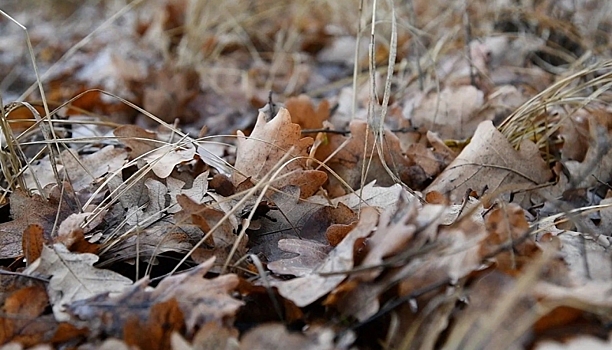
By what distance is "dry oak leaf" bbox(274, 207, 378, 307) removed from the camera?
92cm

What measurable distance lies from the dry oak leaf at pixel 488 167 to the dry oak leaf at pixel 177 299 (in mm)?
684

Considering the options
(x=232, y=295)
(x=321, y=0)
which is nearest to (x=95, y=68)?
(x=321, y=0)

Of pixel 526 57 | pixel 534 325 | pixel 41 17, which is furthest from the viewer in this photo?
pixel 41 17

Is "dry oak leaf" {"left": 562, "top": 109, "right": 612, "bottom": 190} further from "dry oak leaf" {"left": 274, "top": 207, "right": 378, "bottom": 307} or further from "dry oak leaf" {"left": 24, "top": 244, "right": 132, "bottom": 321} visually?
"dry oak leaf" {"left": 24, "top": 244, "right": 132, "bottom": 321}

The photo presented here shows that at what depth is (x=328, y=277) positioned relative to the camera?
0.94 meters

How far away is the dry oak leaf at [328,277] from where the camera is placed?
923 millimetres

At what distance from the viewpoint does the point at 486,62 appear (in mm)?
2516

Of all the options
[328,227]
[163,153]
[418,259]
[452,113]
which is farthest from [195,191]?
[452,113]

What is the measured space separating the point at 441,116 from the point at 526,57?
3.58 feet

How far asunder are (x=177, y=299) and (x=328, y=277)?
0.77ft

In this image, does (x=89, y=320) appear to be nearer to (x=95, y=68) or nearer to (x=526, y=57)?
(x=526, y=57)

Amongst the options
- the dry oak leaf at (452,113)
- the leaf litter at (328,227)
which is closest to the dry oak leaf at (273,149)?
the leaf litter at (328,227)

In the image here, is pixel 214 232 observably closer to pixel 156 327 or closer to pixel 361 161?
pixel 156 327

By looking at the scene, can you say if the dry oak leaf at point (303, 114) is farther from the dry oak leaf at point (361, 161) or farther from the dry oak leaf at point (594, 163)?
the dry oak leaf at point (594, 163)
